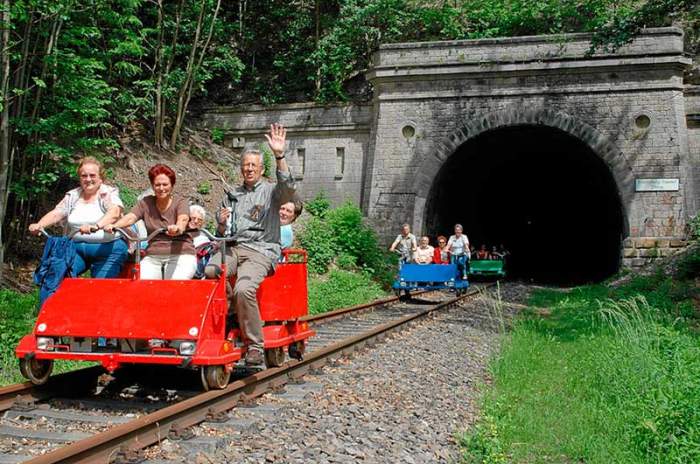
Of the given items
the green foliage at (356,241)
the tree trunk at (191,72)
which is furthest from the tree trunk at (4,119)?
the green foliage at (356,241)

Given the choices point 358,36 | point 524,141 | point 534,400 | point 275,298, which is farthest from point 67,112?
point 524,141

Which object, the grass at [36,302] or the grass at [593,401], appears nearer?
the grass at [593,401]

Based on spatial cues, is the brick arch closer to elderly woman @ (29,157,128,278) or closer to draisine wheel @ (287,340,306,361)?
draisine wheel @ (287,340,306,361)

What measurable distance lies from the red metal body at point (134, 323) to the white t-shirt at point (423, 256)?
10941 mm

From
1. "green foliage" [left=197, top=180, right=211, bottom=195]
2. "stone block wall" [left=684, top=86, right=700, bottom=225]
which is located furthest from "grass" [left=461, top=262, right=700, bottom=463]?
"stone block wall" [left=684, top=86, right=700, bottom=225]

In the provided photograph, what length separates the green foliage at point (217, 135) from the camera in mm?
24523

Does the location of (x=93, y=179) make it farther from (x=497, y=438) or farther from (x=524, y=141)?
(x=524, y=141)

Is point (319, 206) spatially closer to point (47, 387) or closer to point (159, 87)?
point (159, 87)

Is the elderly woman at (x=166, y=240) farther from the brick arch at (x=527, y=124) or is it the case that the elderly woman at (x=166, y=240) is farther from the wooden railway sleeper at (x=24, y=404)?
the brick arch at (x=527, y=124)

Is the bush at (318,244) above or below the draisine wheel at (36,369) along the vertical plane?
above

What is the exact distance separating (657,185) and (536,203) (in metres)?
18.4

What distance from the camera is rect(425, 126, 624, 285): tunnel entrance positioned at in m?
24.5

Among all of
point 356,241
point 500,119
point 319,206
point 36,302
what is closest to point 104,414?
point 36,302

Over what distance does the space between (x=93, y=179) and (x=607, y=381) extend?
201 inches
